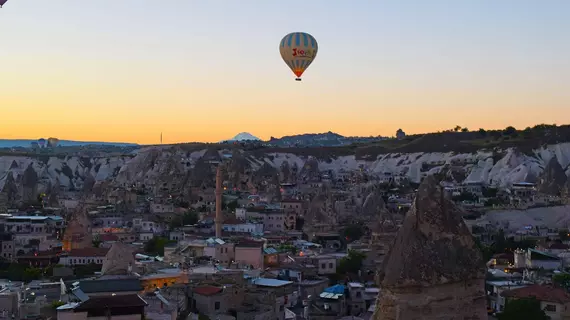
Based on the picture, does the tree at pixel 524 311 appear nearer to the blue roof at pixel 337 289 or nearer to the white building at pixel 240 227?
the blue roof at pixel 337 289

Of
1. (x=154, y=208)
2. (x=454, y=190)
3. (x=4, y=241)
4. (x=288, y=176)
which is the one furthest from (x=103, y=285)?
(x=288, y=176)

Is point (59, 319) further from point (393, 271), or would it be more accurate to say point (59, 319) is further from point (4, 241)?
point (4, 241)

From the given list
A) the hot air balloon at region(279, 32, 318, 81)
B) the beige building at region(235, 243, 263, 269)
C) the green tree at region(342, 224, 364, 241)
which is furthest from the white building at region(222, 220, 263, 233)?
the beige building at region(235, 243, 263, 269)

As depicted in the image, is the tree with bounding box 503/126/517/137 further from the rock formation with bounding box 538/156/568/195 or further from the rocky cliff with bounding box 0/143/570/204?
the rock formation with bounding box 538/156/568/195

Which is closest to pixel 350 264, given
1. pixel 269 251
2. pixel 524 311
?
pixel 269 251

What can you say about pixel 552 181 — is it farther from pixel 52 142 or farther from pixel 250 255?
pixel 52 142
